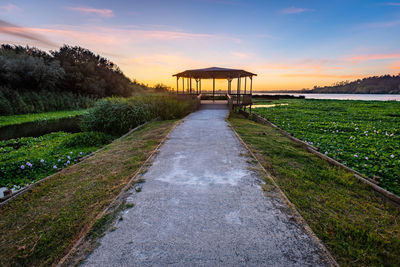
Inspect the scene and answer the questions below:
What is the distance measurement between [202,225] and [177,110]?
10.7 metres

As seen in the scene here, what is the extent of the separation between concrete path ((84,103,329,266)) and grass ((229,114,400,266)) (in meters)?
0.44

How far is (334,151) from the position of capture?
19.5 ft

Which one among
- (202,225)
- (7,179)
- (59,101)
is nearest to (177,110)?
(7,179)

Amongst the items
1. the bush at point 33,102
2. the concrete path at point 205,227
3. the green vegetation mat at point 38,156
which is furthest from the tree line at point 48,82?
the concrete path at point 205,227

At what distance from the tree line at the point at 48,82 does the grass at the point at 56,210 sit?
1704 cm

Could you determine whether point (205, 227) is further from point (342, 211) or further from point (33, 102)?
point (33, 102)

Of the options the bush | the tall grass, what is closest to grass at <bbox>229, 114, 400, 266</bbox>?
the tall grass

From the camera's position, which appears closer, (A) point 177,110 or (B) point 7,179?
(B) point 7,179

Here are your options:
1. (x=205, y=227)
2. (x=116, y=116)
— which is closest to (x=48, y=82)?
(x=116, y=116)

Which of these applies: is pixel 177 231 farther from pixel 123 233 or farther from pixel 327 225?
pixel 327 225

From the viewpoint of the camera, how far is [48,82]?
73.3 feet

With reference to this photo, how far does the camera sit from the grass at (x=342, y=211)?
210 centimetres

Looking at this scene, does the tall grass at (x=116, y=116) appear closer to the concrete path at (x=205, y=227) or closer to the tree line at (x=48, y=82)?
the concrete path at (x=205, y=227)

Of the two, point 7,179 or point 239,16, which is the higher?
point 239,16
